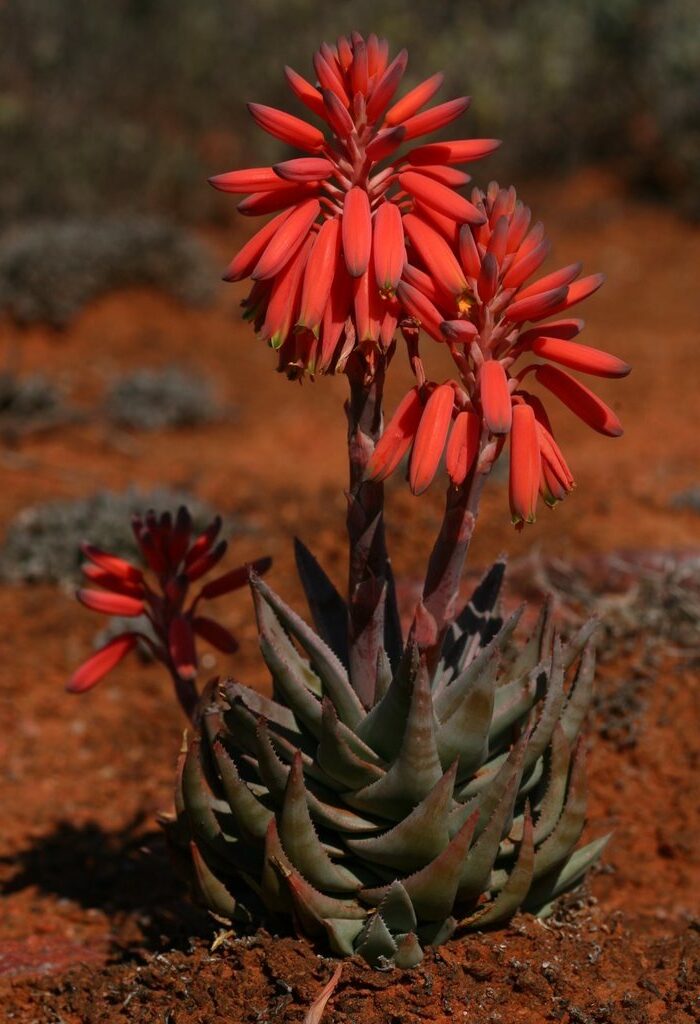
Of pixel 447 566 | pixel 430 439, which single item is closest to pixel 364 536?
pixel 447 566

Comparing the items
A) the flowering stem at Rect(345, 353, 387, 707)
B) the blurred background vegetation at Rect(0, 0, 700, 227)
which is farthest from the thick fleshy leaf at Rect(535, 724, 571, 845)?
the blurred background vegetation at Rect(0, 0, 700, 227)

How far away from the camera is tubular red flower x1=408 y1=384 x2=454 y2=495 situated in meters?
2.45

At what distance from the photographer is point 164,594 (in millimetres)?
3564

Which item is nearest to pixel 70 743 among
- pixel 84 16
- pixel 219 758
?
pixel 219 758

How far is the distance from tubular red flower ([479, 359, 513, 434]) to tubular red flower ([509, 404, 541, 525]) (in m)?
0.05

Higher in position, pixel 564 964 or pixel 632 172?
pixel 632 172

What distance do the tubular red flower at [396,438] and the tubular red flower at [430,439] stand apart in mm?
77

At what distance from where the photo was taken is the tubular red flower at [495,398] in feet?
7.86

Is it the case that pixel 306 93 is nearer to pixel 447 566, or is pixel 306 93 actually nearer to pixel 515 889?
pixel 447 566

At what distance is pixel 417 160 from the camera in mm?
2646

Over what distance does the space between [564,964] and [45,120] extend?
49.6ft

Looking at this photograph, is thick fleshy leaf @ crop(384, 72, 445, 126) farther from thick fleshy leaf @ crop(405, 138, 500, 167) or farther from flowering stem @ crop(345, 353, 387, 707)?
flowering stem @ crop(345, 353, 387, 707)

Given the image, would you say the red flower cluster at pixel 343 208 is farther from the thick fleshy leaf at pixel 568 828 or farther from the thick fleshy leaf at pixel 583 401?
the thick fleshy leaf at pixel 568 828

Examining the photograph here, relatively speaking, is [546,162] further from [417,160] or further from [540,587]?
[417,160]
